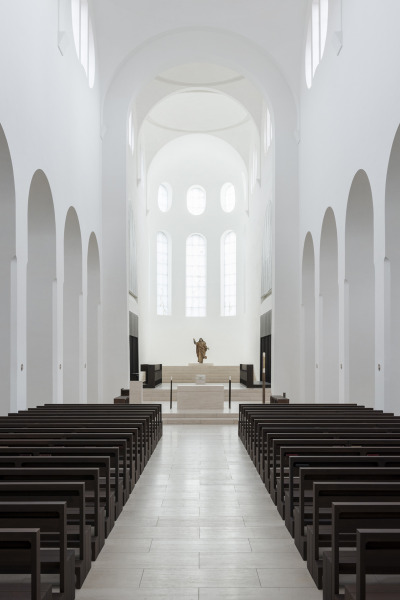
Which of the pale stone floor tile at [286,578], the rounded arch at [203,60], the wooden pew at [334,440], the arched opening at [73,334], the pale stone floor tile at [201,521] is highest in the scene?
the rounded arch at [203,60]

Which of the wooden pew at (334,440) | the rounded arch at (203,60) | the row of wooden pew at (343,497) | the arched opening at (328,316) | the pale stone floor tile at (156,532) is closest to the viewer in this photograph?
the row of wooden pew at (343,497)

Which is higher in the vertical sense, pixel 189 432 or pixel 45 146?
pixel 45 146

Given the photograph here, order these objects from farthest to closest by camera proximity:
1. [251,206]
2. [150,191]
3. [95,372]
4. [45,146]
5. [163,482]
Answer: [150,191]
[251,206]
[95,372]
[45,146]
[163,482]

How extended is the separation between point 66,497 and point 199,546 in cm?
165

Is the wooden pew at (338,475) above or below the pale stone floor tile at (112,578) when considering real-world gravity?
above

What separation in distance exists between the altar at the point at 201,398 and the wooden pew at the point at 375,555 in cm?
1435

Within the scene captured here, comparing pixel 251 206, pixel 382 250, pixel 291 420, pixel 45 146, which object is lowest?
pixel 291 420

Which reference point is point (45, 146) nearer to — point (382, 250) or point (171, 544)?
point (382, 250)

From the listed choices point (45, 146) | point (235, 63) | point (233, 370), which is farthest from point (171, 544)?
point (233, 370)

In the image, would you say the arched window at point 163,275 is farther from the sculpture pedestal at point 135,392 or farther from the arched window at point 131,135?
the sculpture pedestal at point 135,392

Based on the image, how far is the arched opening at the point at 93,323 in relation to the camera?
1839cm

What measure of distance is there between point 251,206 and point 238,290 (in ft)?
15.4

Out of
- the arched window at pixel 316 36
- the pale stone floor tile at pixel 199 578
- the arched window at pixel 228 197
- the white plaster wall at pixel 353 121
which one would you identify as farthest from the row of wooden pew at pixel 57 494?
the arched window at pixel 228 197

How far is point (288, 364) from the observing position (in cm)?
1888
